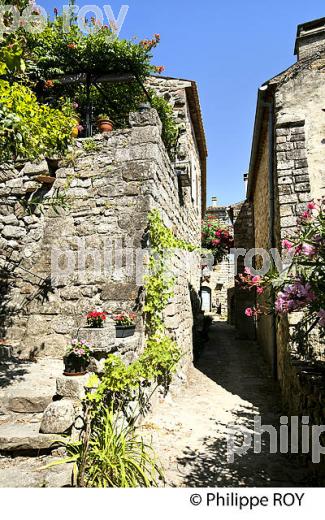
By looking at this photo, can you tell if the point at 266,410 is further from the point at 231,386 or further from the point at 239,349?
the point at 239,349

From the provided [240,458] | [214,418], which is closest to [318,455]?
[240,458]

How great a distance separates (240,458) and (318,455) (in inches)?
32.4

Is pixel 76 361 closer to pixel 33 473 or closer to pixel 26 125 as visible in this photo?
pixel 33 473

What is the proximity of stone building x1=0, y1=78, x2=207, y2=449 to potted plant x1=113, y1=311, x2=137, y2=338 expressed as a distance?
0.90 feet

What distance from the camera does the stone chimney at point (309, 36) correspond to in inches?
326

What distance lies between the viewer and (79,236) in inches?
197

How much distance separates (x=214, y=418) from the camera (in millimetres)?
4332

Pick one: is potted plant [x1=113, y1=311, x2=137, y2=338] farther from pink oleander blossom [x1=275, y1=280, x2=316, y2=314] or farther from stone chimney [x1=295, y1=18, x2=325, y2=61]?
stone chimney [x1=295, y1=18, x2=325, y2=61]

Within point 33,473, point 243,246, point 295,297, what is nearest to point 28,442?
point 33,473

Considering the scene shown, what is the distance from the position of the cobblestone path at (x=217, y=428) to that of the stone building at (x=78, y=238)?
86 centimetres

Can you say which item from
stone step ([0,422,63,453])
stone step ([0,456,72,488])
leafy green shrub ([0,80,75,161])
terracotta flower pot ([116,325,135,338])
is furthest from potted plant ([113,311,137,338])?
leafy green shrub ([0,80,75,161])

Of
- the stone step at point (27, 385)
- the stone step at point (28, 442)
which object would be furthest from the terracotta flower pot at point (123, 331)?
the stone step at point (28, 442)

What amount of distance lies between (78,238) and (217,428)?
324cm

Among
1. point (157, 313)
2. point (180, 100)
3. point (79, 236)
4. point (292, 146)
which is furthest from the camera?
point (180, 100)
